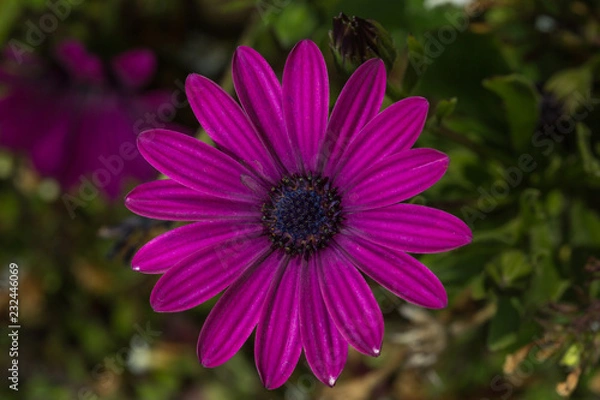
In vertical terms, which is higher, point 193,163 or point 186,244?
point 193,163

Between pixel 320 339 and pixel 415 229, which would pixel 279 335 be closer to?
pixel 320 339

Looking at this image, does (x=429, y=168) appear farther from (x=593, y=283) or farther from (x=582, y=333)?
(x=593, y=283)

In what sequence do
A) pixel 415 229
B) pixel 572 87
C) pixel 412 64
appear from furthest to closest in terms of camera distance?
pixel 572 87
pixel 412 64
pixel 415 229

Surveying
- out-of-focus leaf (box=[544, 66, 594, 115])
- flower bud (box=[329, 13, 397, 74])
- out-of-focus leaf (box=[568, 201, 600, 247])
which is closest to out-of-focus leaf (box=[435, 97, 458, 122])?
flower bud (box=[329, 13, 397, 74])

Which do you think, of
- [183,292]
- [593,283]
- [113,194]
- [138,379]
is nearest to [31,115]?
[113,194]
